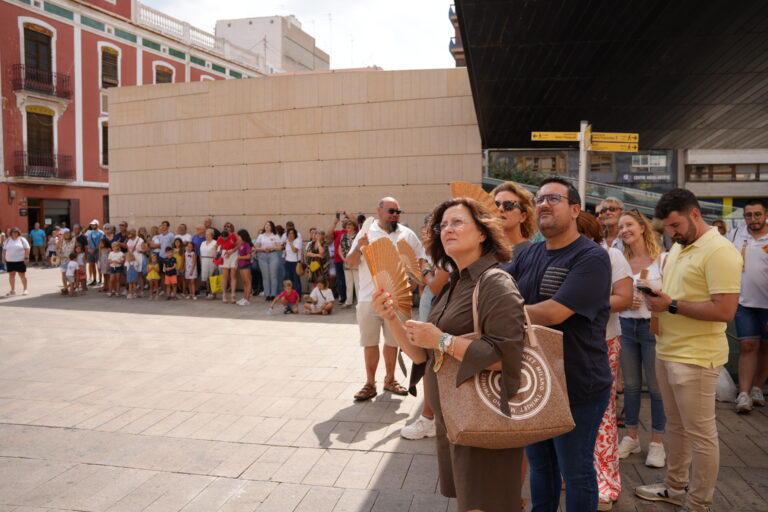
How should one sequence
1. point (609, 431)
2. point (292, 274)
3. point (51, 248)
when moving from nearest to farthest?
point (609, 431) → point (292, 274) → point (51, 248)

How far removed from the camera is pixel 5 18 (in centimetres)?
2545

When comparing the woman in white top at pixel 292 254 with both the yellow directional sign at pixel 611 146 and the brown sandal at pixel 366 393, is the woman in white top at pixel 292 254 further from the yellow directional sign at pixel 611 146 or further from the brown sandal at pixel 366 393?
the yellow directional sign at pixel 611 146

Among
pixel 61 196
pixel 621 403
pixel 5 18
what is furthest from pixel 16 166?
pixel 621 403

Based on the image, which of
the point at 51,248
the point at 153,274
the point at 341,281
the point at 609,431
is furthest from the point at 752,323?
the point at 51,248

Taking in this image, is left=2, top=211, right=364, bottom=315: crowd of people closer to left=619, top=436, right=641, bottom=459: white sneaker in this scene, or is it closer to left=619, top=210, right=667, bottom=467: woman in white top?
left=619, top=210, right=667, bottom=467: woman in white top

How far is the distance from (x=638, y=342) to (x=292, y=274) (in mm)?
9318

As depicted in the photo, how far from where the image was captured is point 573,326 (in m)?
2.57

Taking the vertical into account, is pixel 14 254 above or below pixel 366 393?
above

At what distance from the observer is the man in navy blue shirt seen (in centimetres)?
249

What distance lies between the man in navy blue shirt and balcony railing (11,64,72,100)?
30956 mm

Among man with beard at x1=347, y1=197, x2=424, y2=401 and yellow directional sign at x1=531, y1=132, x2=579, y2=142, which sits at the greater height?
yellow directional sign at x1=531, y1=132, x2=579, y2=142

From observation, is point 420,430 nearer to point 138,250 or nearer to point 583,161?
point 583,161

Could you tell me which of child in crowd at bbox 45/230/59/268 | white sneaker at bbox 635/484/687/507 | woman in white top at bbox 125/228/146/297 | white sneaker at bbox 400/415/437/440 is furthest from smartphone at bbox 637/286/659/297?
child in crowd at bbox 45/230/59/268

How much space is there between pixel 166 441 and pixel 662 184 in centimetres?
3762
